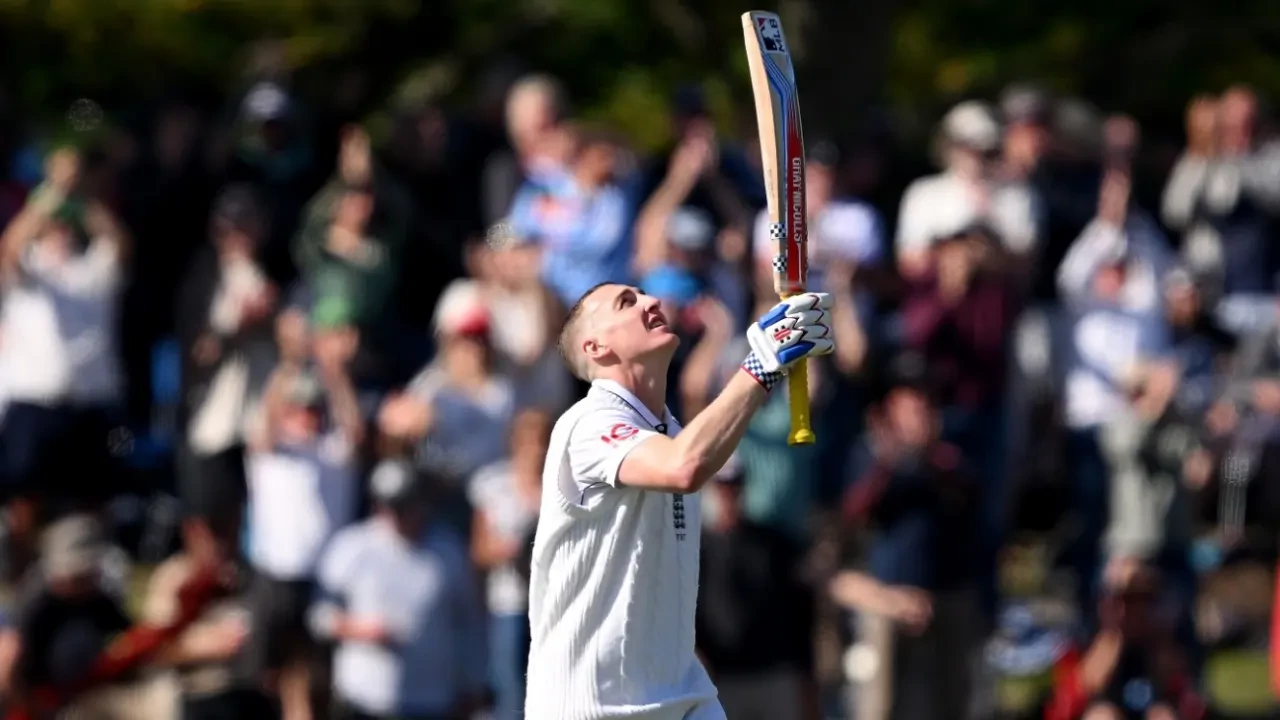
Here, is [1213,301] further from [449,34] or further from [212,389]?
[449,34]

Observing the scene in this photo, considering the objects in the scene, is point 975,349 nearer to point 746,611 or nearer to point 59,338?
point 746,611

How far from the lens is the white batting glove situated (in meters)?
7.62

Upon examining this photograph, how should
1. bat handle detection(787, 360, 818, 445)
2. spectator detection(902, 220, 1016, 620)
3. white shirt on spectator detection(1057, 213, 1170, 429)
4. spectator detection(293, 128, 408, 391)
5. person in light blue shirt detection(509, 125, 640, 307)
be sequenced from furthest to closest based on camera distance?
white shirt on spectator detection(1057, 213, 1170, 429) < spectator detection(293, 128, 408, 391) < person in light blue shirt detection(509, 125, 640, 307) < spectator detection(902, 220, 1016, 620) < bat handle detection(787, 360, 818, 445)

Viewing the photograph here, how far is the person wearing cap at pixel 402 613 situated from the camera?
1257 cm

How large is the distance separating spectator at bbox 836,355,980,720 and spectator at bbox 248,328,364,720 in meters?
2.54

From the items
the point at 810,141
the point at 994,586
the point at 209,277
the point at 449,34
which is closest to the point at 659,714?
the point at 994,586

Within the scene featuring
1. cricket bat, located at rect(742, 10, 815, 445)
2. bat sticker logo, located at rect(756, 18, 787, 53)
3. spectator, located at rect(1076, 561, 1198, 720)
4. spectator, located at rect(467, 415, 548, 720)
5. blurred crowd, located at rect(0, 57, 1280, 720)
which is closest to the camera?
cricket bat, located at rect(742, 10, 815, 445)

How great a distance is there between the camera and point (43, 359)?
13.9 m

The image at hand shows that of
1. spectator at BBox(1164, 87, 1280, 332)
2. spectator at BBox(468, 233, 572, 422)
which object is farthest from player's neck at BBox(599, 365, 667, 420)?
spectator at BBox(1164, 87, 1280, 332)

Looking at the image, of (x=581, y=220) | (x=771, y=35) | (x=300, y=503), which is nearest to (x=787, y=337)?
(x=771, y=35)

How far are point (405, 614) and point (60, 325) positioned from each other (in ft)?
8.88

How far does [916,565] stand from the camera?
1295 centimetres

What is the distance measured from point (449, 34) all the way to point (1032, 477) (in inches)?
300

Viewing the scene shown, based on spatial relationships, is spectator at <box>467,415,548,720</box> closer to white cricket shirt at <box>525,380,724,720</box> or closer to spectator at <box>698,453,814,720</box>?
spectator at <box>698,453,814,720</box>
